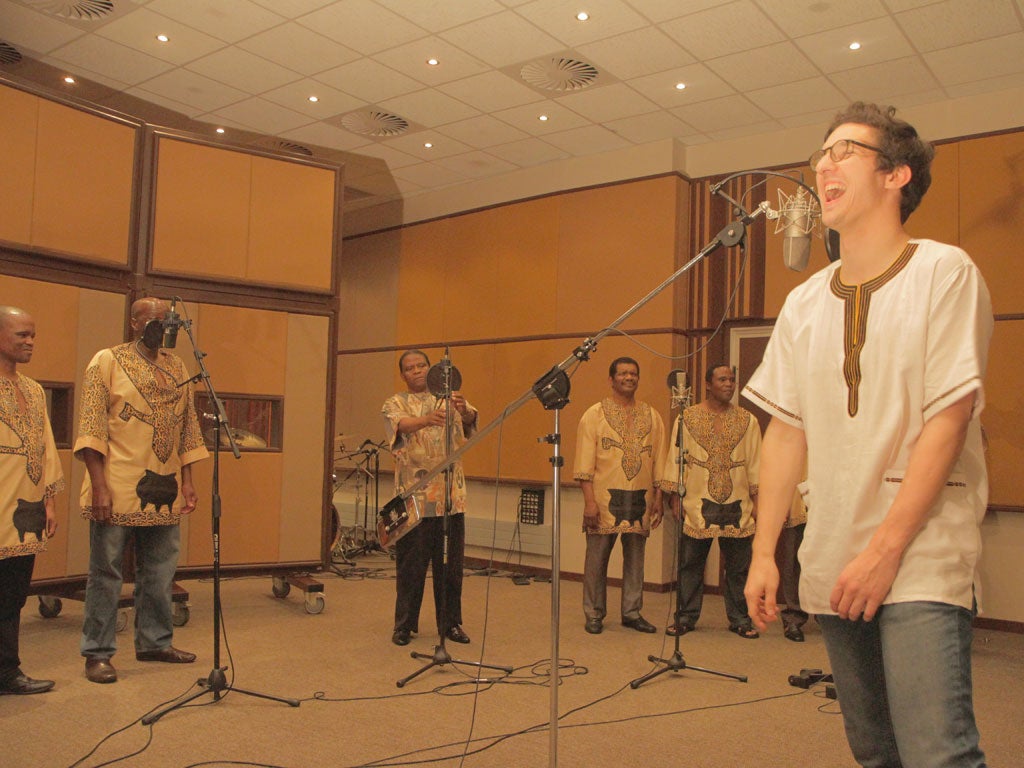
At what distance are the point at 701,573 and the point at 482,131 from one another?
168 inches

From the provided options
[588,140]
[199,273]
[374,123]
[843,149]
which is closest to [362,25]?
[374,123]

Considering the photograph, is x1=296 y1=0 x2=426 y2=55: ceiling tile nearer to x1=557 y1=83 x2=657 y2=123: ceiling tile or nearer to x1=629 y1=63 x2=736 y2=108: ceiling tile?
x1=557 y1=83 x2=657 y2=123: ceiling tile

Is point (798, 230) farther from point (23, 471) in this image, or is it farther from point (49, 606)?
point (49, 606)

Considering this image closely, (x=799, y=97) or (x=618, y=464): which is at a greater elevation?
(x=799, y=97)

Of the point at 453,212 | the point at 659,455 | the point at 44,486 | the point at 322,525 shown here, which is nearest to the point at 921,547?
the point at 44,486

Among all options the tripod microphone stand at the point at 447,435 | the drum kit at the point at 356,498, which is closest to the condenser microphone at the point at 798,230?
the tripod microphone stand at the point at 447,435

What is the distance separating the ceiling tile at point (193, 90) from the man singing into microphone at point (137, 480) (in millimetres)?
3237

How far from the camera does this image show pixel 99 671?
3.90m

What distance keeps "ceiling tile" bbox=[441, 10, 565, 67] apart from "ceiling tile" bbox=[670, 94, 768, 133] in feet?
4.70

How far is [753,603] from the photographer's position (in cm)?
155

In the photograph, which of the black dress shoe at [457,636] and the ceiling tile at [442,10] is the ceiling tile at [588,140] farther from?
the black dress shoe at [457,636]

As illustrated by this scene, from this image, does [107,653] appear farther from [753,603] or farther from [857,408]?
[857,408]

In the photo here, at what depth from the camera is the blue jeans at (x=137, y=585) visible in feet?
13.1

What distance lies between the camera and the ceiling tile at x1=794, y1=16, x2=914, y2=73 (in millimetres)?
5492
